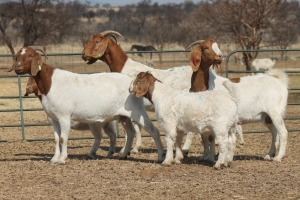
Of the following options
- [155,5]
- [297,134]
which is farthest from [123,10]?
[297,134]

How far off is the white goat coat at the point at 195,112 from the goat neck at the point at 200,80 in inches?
27.1

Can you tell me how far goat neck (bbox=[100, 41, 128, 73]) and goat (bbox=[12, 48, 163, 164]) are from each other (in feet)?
4.17

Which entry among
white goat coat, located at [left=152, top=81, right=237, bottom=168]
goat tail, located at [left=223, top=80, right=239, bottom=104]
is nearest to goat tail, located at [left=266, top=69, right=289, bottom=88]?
goat tail, located at [left=223, top=80, right=239, bottom=104]

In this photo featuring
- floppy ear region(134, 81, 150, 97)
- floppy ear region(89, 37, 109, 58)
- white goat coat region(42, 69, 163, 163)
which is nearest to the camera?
floppy ear region(134, 81, 150, 97)

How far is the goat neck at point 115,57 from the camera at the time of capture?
38.1 ft

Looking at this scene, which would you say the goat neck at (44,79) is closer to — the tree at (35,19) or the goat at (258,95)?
the goat at (258,95)

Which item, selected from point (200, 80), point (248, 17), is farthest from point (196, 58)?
point (248, 17)

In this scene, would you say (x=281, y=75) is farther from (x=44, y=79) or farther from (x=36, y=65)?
(x=36, y=65)

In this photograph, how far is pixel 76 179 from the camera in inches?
353

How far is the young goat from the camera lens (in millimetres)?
9399

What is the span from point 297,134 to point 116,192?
7443mm

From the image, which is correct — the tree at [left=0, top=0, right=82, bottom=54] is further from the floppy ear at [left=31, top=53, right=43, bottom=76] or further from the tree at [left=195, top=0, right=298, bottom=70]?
the floppy ear at [left=31, top=53, right=43, bottom=76]

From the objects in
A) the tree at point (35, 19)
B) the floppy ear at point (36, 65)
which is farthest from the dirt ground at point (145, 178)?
the tree at point (35, 19)

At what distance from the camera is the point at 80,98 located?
10.2 m
